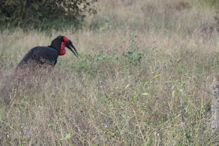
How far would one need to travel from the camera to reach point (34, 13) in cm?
1002

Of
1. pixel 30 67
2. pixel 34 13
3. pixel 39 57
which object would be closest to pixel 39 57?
pixel 39 57

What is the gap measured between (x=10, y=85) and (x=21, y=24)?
18.7ft

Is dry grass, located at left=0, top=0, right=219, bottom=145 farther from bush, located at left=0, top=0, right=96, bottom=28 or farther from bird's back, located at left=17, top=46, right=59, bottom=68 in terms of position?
bush, located at left=0, top=0, right=96, bottom=28

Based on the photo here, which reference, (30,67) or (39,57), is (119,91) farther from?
(39,57)

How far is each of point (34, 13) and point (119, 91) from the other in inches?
287

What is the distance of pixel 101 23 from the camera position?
10.6 m

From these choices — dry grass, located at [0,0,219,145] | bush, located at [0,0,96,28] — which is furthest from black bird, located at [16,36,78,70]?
bush, located at [0,0,96,28]

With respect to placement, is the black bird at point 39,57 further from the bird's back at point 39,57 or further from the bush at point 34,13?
the bush at point 34,13

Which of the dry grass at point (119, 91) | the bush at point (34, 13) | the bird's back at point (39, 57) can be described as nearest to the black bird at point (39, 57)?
the bird's back at point (39, 57)

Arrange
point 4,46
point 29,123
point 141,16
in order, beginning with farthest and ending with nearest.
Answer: point 141,16 → point 4,46 → point 29,123

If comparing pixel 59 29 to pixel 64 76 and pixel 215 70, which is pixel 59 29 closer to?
pixel 64 76

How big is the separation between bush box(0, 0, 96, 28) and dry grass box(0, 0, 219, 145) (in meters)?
0.94

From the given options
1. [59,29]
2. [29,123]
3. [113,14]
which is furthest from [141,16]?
[29,123]

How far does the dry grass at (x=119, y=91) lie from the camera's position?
2844 millimetres
